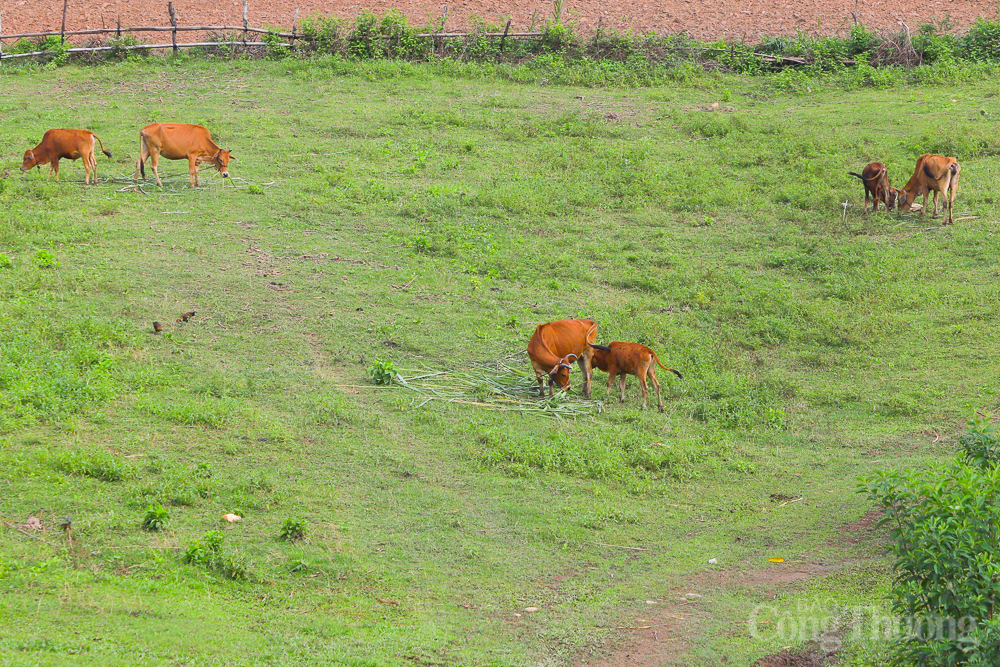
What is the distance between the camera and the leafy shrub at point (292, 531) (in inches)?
378

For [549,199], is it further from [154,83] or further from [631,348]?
[154,83]

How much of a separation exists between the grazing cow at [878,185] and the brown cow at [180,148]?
11.3m

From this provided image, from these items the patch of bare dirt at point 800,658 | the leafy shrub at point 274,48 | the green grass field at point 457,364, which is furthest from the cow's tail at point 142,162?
the patch of bare dirt at point 800,658

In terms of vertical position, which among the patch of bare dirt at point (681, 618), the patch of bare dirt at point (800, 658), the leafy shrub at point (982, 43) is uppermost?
the leafy shrub at point (982, 43)

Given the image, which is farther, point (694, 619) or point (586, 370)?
point (586, 370)

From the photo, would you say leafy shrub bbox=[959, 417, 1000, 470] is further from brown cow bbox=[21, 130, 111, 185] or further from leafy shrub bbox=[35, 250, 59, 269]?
brown cow bbox=[21, 130, 111, 185]

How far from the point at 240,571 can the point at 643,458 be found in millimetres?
4739

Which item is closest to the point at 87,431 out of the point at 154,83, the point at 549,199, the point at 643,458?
the point at 643,458

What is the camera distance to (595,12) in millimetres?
31281

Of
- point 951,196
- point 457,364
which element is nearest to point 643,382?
point 457,364

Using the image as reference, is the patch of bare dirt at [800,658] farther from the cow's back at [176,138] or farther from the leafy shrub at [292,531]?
the cow's back at [176,138]

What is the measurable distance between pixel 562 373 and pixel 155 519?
5564mm

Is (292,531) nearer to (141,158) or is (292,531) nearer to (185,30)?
(141,158)

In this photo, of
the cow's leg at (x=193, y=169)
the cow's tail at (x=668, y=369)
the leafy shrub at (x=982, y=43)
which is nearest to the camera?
the cow's tail at (x=668, y=369)
